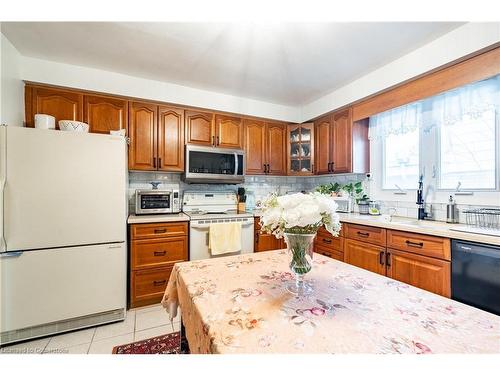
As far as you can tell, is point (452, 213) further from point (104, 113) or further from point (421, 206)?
point (104, 113)

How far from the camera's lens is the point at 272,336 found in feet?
1.97

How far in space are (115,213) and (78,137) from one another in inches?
26.8

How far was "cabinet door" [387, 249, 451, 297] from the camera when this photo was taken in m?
1.60

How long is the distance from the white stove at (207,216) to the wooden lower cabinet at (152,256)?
11 centimetres

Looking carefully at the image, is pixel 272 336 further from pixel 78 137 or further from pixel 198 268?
pixel 78 137

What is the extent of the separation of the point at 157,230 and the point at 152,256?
26 centimetres

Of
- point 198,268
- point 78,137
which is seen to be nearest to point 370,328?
point 198,268

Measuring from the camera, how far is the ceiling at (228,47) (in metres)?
1.72

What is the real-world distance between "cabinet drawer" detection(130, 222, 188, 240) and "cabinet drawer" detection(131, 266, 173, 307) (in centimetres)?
35

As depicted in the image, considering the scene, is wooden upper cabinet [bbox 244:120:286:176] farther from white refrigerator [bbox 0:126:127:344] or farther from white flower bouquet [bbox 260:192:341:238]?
white flower bouquet [bbox 260:192:341:238]

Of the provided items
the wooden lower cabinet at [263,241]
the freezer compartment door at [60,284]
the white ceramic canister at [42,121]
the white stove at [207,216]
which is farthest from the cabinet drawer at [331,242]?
the white ceramic canister at [42,121]

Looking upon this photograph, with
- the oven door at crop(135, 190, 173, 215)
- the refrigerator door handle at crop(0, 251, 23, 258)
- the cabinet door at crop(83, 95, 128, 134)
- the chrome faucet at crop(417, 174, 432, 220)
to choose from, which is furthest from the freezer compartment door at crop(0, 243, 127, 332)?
the chrome faucet at crop(417, 174, 432, 220)

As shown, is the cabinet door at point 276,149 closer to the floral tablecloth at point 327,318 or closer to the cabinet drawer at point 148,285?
the cabinet drawer at point 148,285

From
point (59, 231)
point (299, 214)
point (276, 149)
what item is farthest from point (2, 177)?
point (276, 149)
